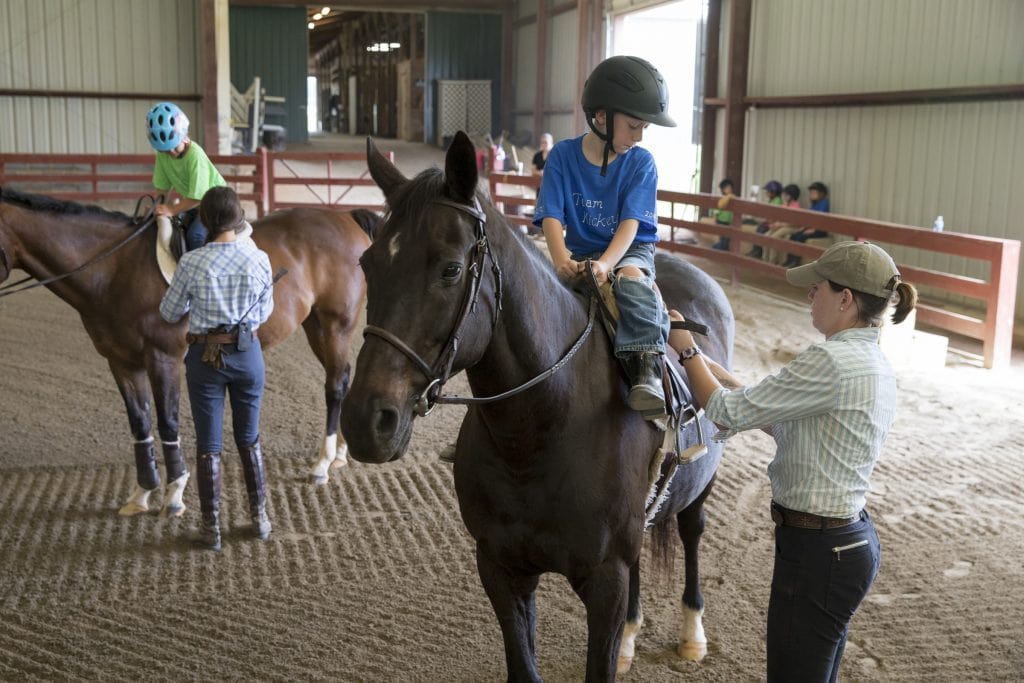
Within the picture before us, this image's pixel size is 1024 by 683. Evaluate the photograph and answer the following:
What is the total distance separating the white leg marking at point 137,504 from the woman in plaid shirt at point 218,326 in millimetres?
561

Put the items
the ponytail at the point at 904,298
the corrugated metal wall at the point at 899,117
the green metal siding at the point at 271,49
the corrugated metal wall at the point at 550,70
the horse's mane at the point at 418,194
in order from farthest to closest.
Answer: the green metal siding at the point at 271,49
the corrugated metal wall at the point at 550,70
the corrugated metal wall at the point at 899,117
the ponytail at the point at 904,298
the horse's mane at the point at 418,194

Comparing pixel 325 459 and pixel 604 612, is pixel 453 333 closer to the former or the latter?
pixel 604 612

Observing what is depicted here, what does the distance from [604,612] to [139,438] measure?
10.6ft

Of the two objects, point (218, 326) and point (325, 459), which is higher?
point (218, 326)

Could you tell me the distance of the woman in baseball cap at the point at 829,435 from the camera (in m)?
2.27

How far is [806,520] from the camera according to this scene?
93.1 inches

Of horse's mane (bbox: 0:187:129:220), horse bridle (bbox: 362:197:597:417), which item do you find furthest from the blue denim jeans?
horse's mane (bbox: 0:187:129:220)

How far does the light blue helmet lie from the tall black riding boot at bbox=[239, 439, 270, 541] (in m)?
1.90

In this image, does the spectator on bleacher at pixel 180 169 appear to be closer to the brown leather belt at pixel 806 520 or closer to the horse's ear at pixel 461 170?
the horse's ear at pixel 461 170

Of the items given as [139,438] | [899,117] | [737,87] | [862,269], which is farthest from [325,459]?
[737,87]

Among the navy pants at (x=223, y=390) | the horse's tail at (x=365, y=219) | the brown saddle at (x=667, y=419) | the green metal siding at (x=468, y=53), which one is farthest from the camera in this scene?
the green metal siding at (x=468, y=53)

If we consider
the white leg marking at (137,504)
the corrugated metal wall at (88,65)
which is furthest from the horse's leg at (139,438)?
the corrugated metal wall at (88,65)

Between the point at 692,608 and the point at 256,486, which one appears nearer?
the point at 692,608

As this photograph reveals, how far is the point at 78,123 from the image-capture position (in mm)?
16750
